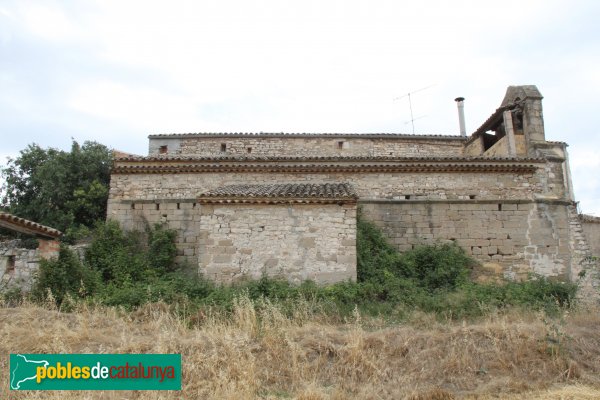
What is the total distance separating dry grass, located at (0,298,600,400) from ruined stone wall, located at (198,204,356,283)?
2654 mm

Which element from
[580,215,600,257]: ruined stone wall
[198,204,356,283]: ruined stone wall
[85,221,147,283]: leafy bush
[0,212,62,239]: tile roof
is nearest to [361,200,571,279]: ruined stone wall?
[198,204,356,283]: ruined stone wall

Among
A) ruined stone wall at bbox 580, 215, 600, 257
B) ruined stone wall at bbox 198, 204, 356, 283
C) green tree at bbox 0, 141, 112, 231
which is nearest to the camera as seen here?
ruined stone wall at bbox 198, 204, 356, 283

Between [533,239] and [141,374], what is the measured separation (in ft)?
39.1

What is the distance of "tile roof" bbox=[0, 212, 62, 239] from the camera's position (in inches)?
390

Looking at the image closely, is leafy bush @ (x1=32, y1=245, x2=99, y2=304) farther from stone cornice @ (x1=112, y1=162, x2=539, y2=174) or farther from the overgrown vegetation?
stone cornice @ (x1=112, y1=162, x2=539, y2=174)

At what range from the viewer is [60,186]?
16266 millimetres

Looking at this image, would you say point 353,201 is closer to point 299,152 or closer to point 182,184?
point 182,184

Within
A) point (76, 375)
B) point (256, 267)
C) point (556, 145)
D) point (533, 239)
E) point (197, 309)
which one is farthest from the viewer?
point (556, 145)

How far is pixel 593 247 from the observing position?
1783cm

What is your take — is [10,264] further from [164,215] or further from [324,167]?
[324,167]

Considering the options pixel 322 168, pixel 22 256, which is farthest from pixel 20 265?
pixel 322 168

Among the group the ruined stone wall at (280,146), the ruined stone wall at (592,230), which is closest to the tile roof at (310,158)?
the ruined stone wall at (280,146)

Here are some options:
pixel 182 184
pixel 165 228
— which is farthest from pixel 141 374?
pixel 182 184

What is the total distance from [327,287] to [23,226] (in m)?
7.56
